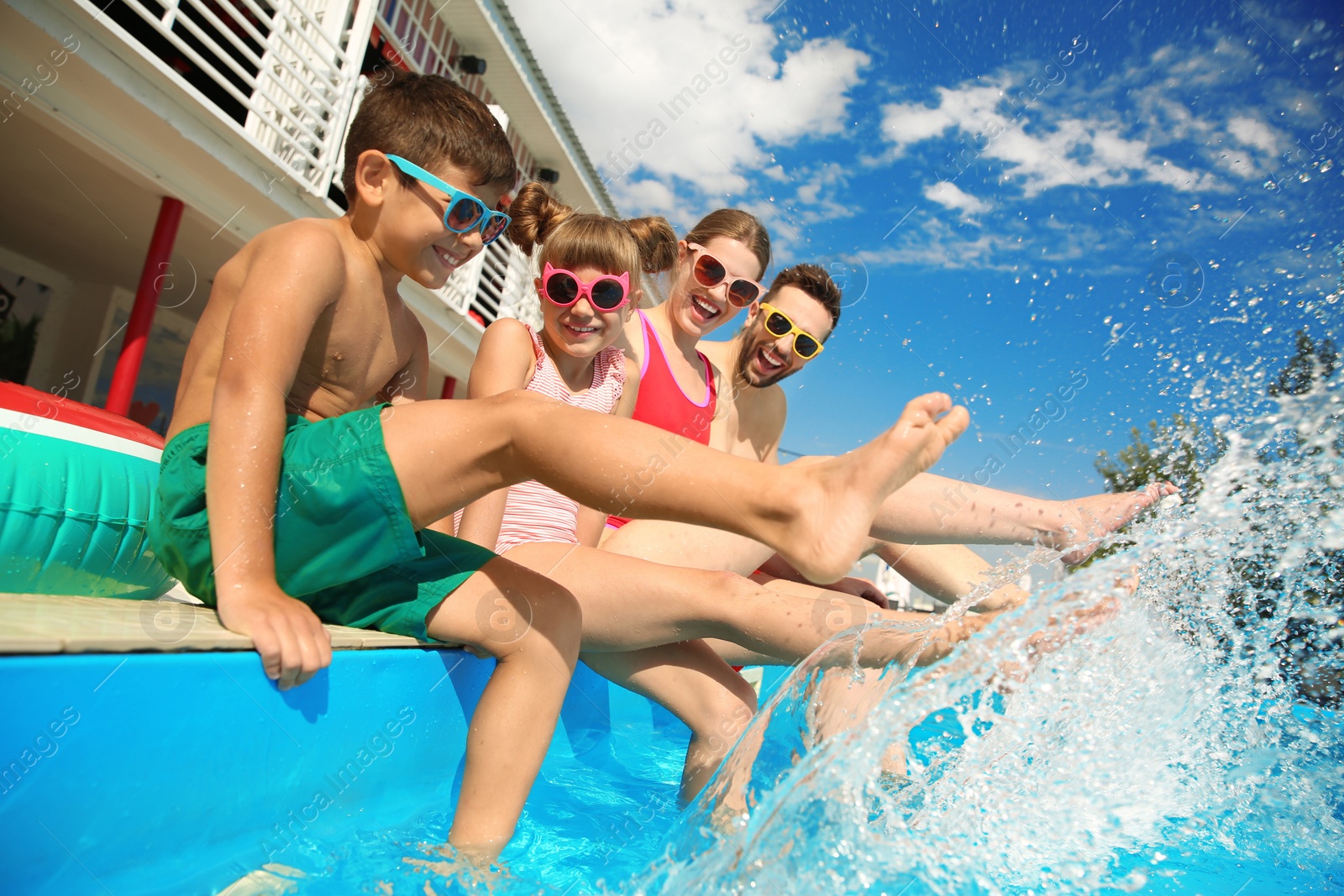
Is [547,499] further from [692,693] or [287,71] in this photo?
[287,71]

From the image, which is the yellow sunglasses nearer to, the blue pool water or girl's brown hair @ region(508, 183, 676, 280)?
girl's brown hair @ region(508, 183, 676, 280)

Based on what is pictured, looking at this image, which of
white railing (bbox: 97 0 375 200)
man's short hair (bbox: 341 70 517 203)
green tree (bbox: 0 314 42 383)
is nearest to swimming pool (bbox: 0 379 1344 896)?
man's short hair (bbox: 341 70 517 203)

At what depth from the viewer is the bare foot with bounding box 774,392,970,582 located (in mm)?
1103

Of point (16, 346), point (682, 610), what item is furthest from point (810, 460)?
point (16, 346)

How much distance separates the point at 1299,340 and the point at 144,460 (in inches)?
120

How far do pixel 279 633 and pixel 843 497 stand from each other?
2.80 feet

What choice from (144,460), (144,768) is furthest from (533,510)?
(144,768)

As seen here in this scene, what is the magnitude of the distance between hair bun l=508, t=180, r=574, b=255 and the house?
549 mm

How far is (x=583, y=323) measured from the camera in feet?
7.70

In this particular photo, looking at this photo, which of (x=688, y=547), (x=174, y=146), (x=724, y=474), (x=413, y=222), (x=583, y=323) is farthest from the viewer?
(x=174, y=146)

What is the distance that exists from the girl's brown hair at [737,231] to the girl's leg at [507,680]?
5.91 ft

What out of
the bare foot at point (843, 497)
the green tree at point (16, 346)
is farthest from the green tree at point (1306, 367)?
the green tree at point (16, 346)

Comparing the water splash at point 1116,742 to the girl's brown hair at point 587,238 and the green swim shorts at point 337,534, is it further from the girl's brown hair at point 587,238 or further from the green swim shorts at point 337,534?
the girl's brown hair at point 587,238

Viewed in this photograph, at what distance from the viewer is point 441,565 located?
1565 millimetres
